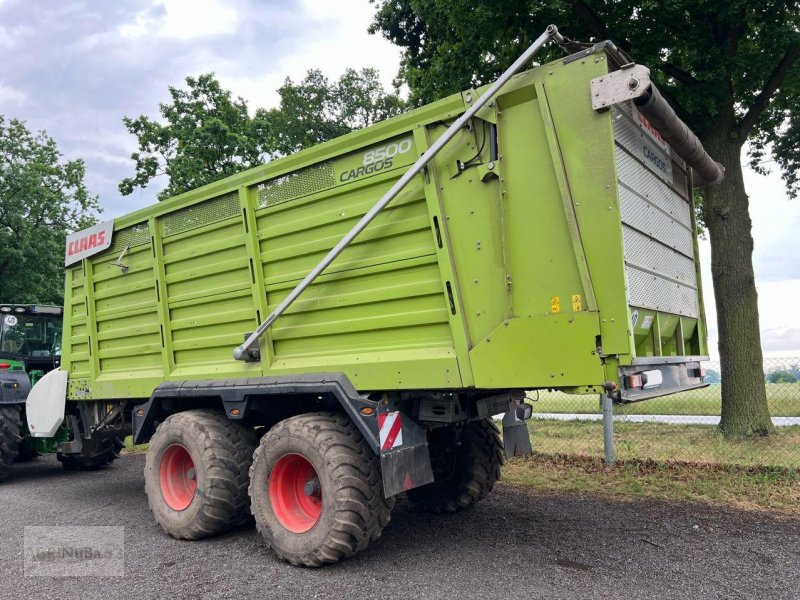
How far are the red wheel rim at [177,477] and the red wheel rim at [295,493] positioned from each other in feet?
3.48

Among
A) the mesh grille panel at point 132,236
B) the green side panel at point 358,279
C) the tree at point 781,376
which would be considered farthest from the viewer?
the tree at point 781,376

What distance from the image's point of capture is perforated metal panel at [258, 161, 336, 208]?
4.37 meters

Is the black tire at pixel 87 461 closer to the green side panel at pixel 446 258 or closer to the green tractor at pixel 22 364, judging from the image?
the green tractor at pixel 22 364

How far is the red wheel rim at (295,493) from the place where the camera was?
13.2 ft

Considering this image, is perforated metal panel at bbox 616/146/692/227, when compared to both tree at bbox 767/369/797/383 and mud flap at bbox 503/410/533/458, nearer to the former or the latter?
mud flap at bbox 503/410/533/458

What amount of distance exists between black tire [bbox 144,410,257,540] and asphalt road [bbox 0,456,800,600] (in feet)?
0.51

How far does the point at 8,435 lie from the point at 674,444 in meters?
8.24

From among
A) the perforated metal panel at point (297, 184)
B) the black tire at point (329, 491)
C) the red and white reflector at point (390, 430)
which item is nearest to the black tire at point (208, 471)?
the black tire at point (329, 491)

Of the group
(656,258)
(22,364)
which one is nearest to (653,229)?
(656,258)

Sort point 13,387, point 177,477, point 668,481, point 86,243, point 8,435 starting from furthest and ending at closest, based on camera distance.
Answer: point 13,387, point 8,435, point 86,243, point 668,481, point 177,477

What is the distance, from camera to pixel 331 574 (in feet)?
12.3

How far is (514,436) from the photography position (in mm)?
4820

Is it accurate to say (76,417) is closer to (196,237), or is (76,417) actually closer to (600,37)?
(196,237)

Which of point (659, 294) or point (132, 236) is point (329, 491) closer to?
point (659, 294)
